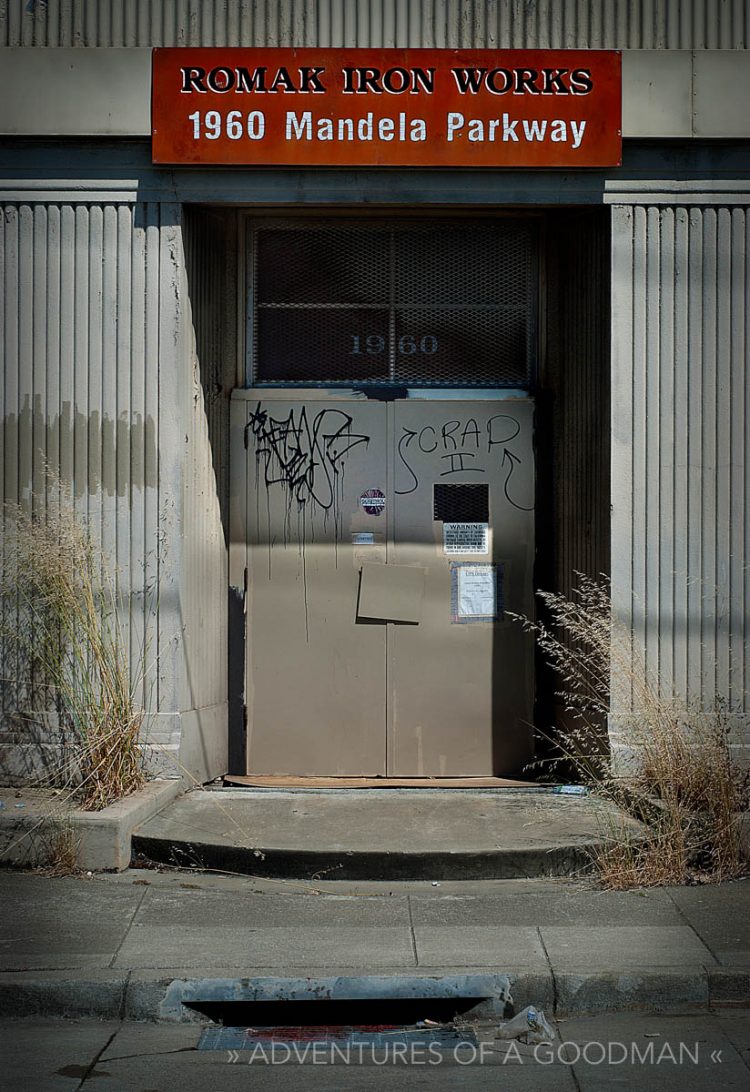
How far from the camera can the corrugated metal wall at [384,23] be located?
8.37 m

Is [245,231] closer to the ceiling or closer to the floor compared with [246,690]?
closer to the ceiling

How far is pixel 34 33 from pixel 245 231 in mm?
1905

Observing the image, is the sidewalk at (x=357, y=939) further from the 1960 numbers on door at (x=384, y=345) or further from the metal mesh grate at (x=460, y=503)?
the 1960 numbers on door at (x=384, y=345)

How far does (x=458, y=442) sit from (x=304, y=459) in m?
1.13

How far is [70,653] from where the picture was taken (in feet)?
27.5

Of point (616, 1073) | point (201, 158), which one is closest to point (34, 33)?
point (201, 158)

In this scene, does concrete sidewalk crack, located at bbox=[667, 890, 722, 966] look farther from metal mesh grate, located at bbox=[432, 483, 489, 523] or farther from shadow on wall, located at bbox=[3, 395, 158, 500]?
shadow on wall, located at bbox=[3, 395, 158, 500]

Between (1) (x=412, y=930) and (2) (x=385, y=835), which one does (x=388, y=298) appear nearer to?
(2) (x=385, y=835)

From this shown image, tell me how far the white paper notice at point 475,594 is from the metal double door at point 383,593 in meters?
0.01

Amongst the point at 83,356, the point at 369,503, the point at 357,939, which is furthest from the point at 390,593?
the point at 357,939

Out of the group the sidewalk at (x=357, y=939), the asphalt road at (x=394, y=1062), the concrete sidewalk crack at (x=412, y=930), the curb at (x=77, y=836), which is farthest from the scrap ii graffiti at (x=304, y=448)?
the asphalt road at (x=394, y=1062)

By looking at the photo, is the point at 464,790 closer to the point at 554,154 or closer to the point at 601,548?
the point at 601,548

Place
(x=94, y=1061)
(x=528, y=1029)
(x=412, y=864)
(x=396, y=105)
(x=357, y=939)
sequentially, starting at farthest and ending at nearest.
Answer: (x=396, y=105)
(x=412, y=864)
(x=357, y=939)
(x=528, y=1029)
(x=94, y=1061)

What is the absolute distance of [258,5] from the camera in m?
8.43
